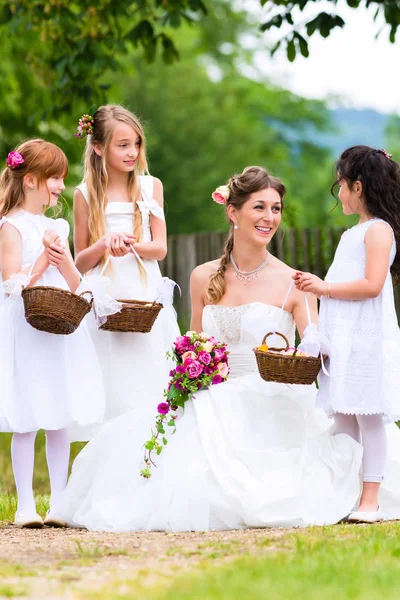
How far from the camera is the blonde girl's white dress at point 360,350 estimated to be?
18.1 feet

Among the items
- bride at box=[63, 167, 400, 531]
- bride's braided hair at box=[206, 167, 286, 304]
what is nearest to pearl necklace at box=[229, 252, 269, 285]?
bride at box=[63, 167, 400, 531]

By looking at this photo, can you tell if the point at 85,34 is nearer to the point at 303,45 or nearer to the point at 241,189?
the point at 303,45

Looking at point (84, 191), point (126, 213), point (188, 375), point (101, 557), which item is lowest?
point (101, 557)

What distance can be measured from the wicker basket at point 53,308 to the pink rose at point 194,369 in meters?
0.68

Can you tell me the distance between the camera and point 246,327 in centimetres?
606

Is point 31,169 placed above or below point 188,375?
above

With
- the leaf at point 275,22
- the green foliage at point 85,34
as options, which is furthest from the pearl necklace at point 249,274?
the green foliage at point 85,34

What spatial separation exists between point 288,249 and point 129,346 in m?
6.61

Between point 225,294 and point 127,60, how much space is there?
24043 millimetres

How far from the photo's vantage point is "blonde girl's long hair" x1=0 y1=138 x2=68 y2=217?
605cm

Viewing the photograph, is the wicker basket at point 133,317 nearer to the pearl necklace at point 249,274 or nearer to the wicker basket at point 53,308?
the wicker basket at point 53,308

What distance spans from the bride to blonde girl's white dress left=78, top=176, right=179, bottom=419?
0.09 meters

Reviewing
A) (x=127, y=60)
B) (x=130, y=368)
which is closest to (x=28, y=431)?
(x=130, y=368)

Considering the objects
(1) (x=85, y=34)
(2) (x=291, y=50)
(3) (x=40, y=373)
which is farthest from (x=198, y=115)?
(3) (x=40, y=373)
